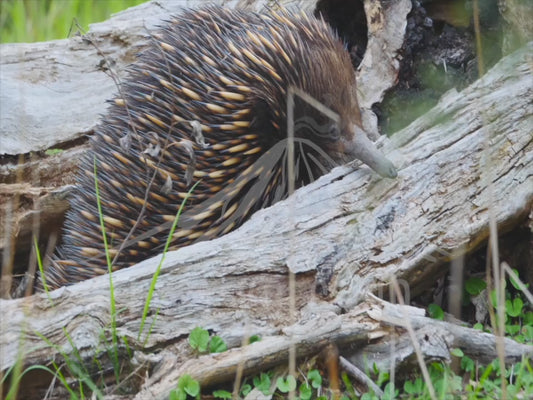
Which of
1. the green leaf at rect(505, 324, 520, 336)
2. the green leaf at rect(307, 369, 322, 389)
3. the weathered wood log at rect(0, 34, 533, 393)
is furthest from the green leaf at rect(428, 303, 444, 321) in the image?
the green leaf at rect(307, 369, 322, 389)

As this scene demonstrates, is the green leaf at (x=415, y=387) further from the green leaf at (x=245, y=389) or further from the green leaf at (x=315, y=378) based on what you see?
the green leaf at (x=245, y=389)

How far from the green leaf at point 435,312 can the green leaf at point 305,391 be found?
1.66 feet

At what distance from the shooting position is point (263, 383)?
7.11 ft

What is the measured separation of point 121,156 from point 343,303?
103cm

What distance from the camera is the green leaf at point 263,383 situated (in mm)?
2152

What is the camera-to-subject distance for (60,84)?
3582mm

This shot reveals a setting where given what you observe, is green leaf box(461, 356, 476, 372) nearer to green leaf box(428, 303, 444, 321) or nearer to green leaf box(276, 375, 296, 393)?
green leaf box(428, 303, 444, 321)

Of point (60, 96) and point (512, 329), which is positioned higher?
point (60, 96)

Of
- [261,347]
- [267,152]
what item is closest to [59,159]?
[267,152]

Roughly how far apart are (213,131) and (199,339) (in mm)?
923

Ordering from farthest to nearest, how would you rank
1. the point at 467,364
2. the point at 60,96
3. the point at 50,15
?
the point at 50,15 < the point at 60,96 < the point at 467,364

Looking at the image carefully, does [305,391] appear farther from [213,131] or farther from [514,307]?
[213,131]

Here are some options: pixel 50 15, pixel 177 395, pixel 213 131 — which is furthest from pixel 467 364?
pixel 50 15

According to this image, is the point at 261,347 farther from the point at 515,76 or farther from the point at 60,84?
the point at 60,84
